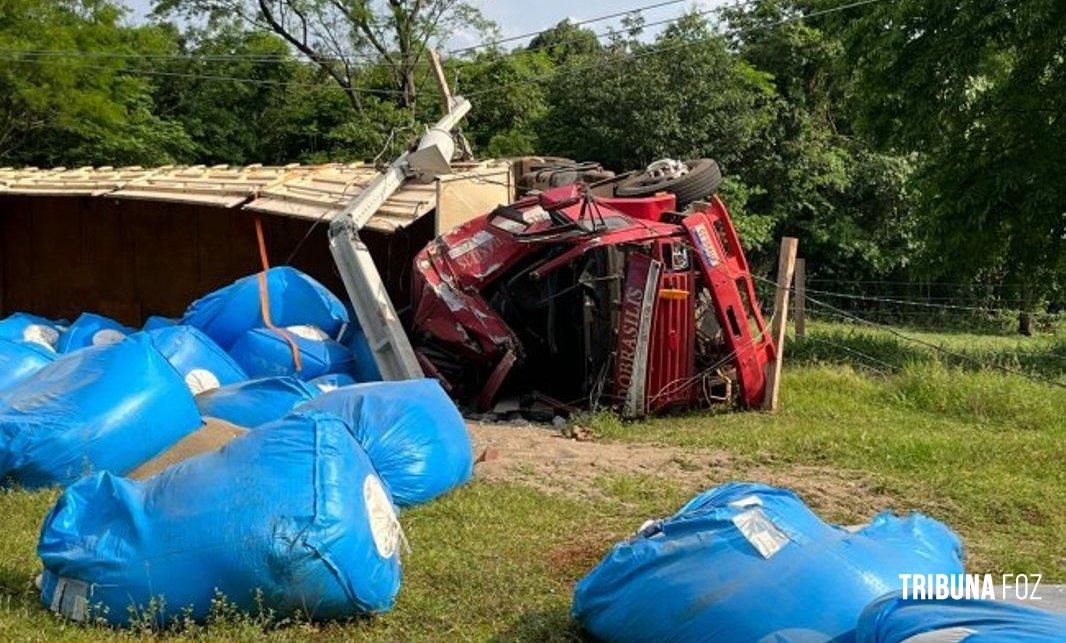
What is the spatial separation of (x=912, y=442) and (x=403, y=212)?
532 centimetres

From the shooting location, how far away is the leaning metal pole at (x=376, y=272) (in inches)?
375

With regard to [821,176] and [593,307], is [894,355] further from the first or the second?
[821,176]

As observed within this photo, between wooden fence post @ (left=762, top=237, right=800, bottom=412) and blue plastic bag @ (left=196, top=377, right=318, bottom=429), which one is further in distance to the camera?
wooden fence post @ (left=762, top=237, right=800, bottom=412)

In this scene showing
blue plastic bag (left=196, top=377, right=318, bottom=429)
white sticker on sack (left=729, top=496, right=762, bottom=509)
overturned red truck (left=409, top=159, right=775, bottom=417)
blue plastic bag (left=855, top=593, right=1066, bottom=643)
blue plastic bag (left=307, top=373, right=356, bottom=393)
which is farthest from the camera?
overturned red truck (left=409, top=159, right=775, bottom=417)

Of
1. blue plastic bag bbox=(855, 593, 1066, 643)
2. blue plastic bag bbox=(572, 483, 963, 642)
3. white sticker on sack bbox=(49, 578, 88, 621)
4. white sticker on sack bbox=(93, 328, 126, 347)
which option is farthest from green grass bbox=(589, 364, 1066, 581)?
white sticker on sack bbox=(93, 328, 126, 347)

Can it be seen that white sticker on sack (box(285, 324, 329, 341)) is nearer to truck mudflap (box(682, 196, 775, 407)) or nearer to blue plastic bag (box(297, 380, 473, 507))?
truck mudflap (box(682, 196, 775, 407))

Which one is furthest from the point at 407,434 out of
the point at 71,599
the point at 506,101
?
the point at 506,101

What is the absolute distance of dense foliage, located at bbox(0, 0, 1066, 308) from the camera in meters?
13.7

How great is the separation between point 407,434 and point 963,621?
12.4ft

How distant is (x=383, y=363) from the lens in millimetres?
9617

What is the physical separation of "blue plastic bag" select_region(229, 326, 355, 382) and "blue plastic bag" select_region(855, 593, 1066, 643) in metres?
6.80

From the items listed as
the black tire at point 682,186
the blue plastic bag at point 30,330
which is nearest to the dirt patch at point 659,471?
the black tire at point 682,186

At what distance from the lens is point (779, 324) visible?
31.4 ft

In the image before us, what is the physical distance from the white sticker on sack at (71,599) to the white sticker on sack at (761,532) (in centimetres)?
225
